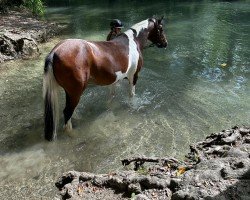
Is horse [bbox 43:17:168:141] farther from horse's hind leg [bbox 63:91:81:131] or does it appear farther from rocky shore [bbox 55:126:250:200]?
rocky shore [bbox 55:126:250:200]

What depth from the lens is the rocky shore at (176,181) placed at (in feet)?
9.59

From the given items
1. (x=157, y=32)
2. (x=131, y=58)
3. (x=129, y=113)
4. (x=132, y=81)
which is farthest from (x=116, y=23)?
(x=129, y=113)

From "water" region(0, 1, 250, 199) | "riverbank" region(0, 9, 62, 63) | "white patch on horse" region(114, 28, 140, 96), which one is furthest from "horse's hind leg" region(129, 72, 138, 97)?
"riverbank" region(0, 9, 62, 63)

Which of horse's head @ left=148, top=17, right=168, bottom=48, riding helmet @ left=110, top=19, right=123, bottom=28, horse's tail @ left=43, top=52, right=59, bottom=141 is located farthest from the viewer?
horse's head @ left=148, top=17, right=168, bottom=48

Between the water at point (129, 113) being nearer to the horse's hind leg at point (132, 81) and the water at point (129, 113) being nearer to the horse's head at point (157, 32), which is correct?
the horse's hind leg at point (132, 81)

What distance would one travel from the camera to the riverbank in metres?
9.34

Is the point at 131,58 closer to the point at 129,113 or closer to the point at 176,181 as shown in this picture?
the point at 129,113

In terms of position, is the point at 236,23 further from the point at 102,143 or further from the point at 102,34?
the point at 102,143

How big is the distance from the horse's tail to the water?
1.18 feet

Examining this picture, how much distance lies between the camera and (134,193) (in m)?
3.12

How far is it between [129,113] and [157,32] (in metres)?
2.39

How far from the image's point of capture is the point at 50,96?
5070 mm

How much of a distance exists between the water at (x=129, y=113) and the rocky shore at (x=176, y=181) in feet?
3.54

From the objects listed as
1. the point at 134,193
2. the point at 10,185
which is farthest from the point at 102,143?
the point at 134,193
